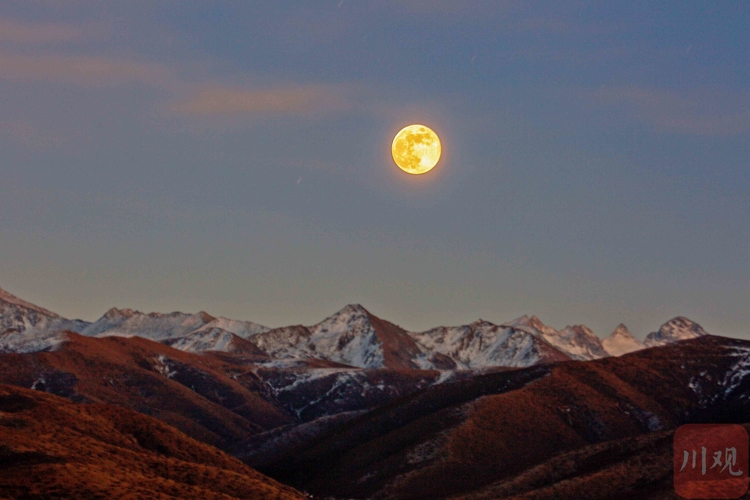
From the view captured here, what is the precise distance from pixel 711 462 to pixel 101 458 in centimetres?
8655

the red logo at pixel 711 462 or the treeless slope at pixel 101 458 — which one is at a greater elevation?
the red logo at pixel 711 462

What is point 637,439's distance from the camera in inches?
6171

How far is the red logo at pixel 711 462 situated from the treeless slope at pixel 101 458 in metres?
49.8

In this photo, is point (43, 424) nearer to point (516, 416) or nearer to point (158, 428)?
point (158, 428)

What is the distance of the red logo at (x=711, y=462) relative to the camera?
381ft

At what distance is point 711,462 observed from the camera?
141 meters

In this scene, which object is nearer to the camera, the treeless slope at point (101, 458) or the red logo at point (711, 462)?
the treeless slope at point (101, 458)

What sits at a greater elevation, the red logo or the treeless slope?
the red logo

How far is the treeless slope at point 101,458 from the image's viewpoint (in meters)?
88.8

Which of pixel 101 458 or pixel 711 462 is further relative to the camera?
pixel 711 462

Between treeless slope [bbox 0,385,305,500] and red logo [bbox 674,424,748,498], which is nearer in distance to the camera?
treeless slope [bbox 0,385,305,500]

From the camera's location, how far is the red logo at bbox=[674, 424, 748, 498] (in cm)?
11625

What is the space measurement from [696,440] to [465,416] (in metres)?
52.8

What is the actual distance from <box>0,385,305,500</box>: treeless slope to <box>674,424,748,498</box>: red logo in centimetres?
4984
